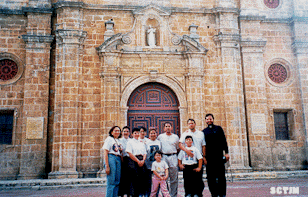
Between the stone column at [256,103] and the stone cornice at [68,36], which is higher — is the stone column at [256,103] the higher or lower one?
the lower one

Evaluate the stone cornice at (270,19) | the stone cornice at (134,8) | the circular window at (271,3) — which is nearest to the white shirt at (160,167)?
the stone cornice at (134,8)

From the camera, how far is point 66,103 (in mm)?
11023

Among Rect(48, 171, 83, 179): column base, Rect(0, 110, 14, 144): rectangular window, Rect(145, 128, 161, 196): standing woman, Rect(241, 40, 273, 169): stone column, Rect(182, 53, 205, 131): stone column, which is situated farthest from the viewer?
Rect(241, 40, 273, 169): stone column

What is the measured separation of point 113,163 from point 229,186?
4202 millimetres

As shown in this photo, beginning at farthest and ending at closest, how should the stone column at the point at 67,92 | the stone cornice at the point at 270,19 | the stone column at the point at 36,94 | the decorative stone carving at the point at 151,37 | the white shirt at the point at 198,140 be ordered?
the stone cornice at the point at 270,19 → the decorative stone carving at the point at 151,37 → the stone column at the point at 36,94 → the stone column at the point at 67,92 → the white shirt at the point at 198,140

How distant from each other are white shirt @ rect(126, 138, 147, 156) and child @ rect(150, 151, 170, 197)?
0.32 m

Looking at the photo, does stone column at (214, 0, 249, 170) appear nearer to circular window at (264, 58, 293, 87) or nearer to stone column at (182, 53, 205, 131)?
stone column at (182, 53, 205, 131)

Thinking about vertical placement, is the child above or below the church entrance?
below

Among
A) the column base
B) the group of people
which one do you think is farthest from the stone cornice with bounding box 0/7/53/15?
the group of people

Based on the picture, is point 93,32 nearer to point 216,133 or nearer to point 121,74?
point 121,74

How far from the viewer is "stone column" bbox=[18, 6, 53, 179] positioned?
10.8 meters

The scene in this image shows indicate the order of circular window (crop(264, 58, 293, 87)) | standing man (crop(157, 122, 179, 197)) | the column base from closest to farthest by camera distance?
1. standing man (crop(157, 122, 179, 197))
2. the column base
3. circular window (crop(264, 58, 293, 87))

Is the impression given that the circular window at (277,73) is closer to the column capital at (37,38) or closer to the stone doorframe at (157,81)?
the stone doorframe at (157,81)

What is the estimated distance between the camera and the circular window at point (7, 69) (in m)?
11.6
